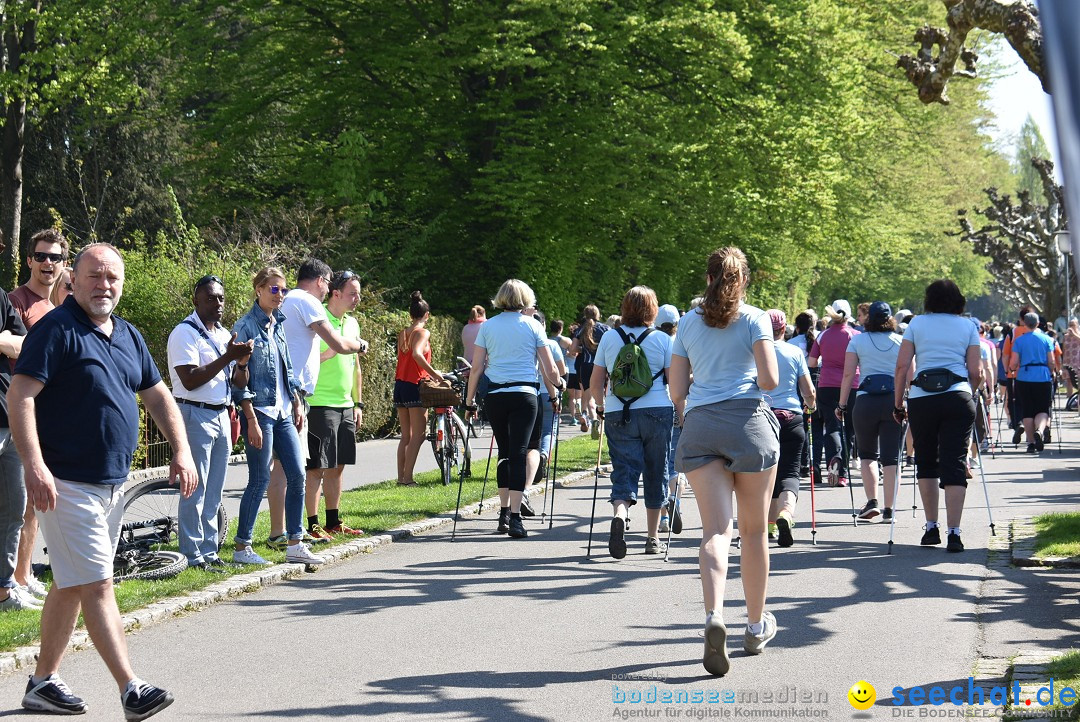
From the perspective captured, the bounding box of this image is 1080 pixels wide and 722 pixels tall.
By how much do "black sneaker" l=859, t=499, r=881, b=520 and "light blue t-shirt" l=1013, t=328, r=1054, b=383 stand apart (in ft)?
27.9

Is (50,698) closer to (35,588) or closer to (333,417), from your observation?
(35,588)

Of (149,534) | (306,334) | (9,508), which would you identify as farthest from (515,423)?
(9,508)

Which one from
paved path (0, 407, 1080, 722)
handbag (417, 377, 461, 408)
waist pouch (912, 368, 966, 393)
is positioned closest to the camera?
paved path (0, 407, 1080, 722)

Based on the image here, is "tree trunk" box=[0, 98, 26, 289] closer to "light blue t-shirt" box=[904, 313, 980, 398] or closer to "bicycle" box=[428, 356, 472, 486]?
"bicycle" box=[428, 356, 472, 486]

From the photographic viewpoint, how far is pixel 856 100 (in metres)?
30.2

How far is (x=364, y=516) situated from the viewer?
11.8 m

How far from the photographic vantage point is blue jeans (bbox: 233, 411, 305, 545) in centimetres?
908

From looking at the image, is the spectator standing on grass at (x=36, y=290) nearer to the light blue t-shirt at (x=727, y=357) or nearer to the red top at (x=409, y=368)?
the light blue t-shirt at (x=727, y=357)

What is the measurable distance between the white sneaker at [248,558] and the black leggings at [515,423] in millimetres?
2612

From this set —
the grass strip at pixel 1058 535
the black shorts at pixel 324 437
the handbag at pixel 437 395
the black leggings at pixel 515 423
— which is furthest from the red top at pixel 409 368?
the grass strip at pixel 1058 535

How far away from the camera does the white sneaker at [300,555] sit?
9.34 m

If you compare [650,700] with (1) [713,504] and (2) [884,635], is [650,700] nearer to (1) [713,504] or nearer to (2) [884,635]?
(1) [713,504]

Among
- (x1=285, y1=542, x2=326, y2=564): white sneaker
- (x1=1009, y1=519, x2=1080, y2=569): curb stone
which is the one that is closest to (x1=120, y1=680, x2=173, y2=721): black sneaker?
(x1=285, y1=542, x2=326, y2=564): white sneaker

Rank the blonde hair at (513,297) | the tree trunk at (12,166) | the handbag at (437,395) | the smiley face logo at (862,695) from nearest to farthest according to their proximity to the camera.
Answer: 1. the smiley face logo at (862,695)
2. the blonde hair at (513,297)
3. the handbag at (437,395)
4. the tree trunk at (12,166)
